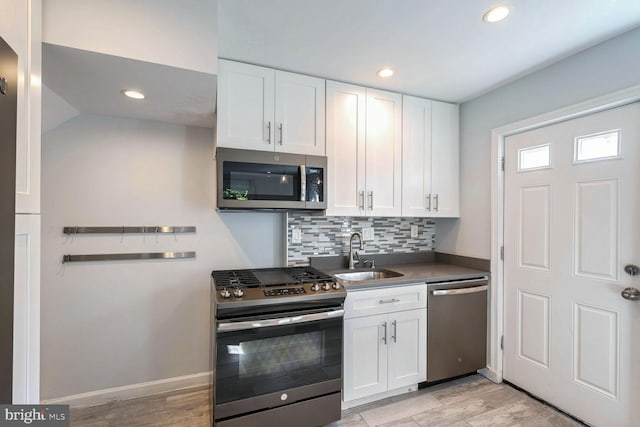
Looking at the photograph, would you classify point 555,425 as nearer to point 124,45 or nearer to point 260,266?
point 260,266

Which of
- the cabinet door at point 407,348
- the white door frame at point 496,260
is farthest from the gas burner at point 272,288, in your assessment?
the white door frame at point 496,260

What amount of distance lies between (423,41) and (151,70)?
1.56m

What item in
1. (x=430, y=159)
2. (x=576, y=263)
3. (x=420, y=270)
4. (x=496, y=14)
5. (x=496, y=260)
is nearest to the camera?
(x=496, y=14)

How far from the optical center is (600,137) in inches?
71.4

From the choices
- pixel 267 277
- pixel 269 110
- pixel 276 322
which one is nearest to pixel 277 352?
pixel 276 322

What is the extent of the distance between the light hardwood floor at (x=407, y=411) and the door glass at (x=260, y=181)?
5.11ft

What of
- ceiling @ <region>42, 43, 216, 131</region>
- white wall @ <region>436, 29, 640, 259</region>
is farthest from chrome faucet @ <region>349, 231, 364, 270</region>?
ceiling @ <region>42, 43, 216, 131</region>

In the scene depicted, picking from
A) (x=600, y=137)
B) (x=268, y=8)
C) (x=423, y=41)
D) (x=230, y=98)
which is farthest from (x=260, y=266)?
(x=600, y=137)

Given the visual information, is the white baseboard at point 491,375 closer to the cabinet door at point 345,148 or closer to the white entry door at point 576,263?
the white entry door at point 576,263

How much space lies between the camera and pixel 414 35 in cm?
169

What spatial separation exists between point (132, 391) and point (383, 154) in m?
2.71

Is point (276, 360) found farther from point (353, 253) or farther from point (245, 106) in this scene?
point (245, 106)

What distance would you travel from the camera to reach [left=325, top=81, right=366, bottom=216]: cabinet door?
7.29 ft

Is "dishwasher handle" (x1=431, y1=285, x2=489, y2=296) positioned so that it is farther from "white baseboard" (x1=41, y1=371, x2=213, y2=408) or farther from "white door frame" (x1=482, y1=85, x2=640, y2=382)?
"white baseboard" (x1=41, y1=371, x2=213, y2=408)
